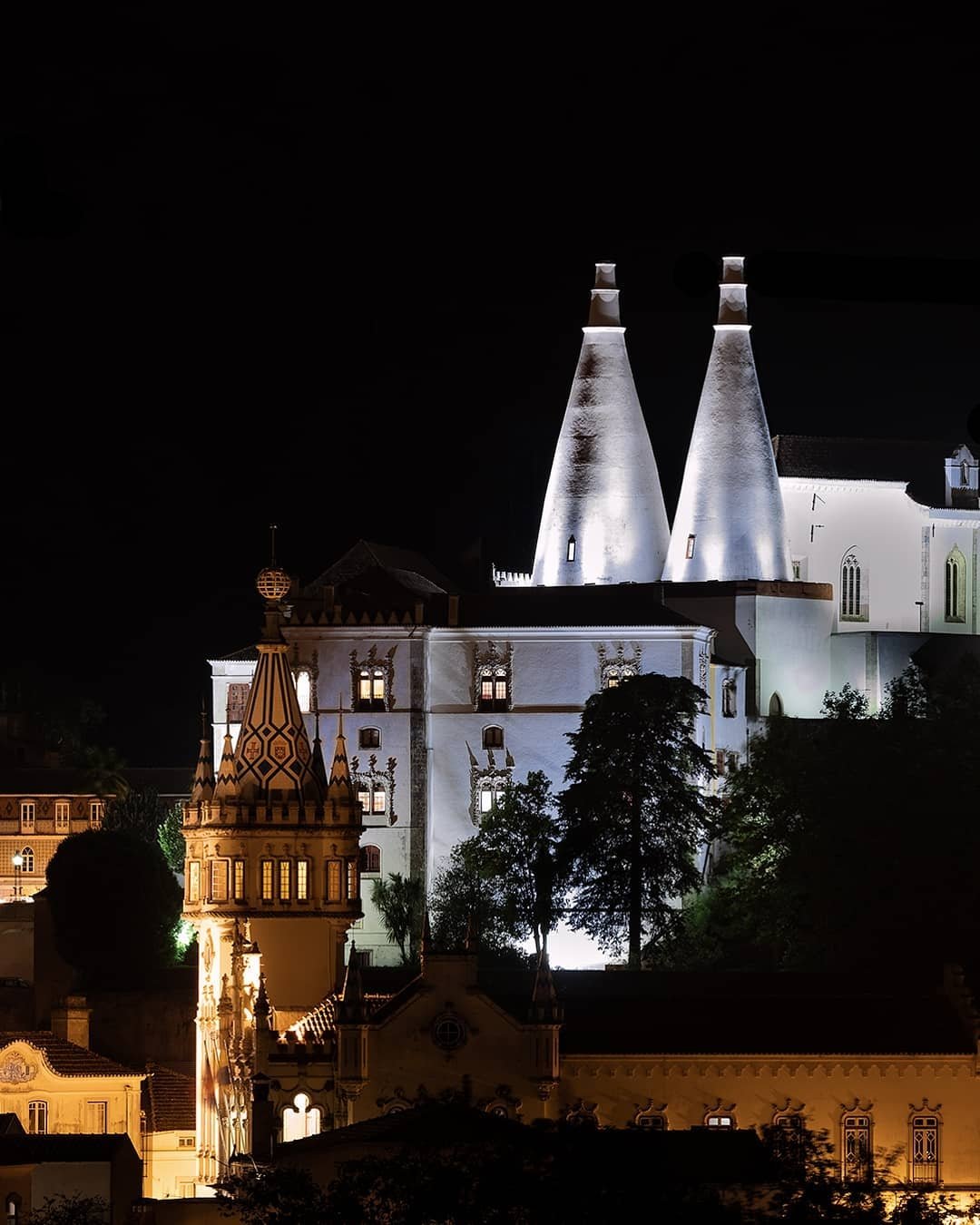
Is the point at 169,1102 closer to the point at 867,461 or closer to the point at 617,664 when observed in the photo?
the point at 617,664

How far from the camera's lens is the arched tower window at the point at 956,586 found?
82.6 m

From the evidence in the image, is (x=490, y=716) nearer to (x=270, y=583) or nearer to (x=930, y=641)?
(x=930, y=641)

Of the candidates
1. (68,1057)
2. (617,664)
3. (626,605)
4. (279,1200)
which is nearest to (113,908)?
(68,1057)

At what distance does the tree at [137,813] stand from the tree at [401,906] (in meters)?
12.0

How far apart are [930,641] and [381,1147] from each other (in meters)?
48.9

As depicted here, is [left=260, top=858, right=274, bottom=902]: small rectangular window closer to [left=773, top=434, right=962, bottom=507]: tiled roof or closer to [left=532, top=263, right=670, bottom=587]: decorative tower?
[left=532, top=263, right=670, bottom=587]: decorative tower

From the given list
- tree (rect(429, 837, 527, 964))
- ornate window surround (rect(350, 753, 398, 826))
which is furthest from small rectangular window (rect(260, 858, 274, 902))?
ornate window surround (rect(350, 753, 398, 826))

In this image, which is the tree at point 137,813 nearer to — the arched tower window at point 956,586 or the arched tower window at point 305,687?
the arched tower window at point 305,687

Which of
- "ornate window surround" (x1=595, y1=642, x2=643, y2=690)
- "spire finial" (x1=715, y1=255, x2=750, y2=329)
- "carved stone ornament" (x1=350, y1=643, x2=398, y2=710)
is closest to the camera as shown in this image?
"ornate window surround" (x1=595, y1=642, x2=643, y2=690)

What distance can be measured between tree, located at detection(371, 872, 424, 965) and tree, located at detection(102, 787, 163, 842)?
39.5ft

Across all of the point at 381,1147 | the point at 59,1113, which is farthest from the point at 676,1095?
the point at 59,1113

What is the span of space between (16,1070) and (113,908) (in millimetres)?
10736

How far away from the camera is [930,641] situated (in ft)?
260

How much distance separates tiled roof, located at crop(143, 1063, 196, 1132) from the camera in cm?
5722
